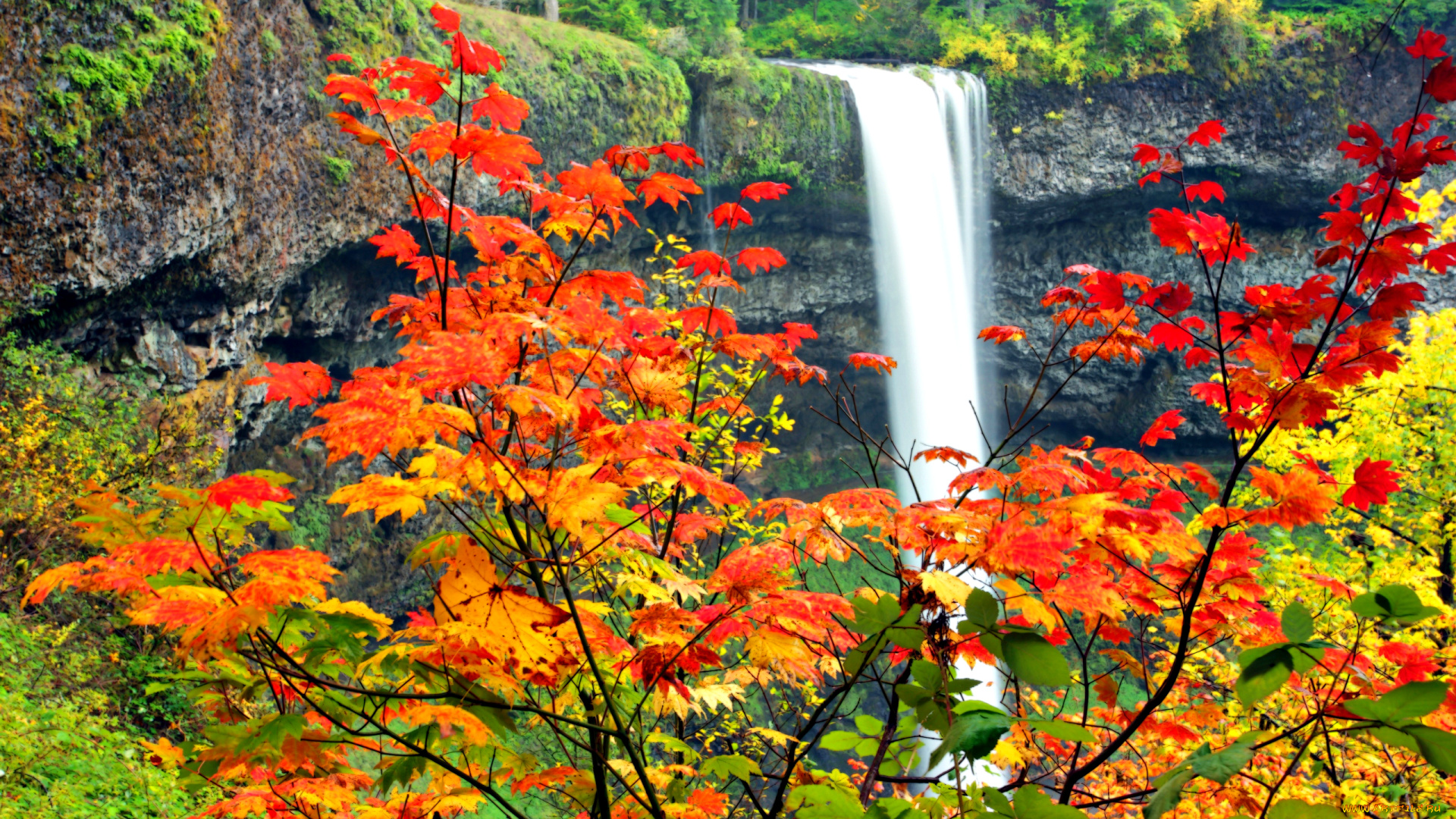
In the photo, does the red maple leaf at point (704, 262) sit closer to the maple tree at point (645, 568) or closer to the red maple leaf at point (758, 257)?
the red maple leaf at point (758, 257)

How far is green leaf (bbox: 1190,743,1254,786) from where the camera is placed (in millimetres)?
554

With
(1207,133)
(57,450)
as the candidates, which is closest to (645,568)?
(1207,133)

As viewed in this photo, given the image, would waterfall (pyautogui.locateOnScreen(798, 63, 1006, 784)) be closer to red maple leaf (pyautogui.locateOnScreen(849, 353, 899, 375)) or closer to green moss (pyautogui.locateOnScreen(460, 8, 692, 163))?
green moss (pyautogui.locateOnScreen(460, 8, 692, 163))

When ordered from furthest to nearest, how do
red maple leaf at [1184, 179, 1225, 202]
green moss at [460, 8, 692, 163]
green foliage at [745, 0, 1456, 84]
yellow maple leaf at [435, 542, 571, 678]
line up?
green foliage at [745, 0, 1456, 84], green moss at [460, 8, 692, 163], red maple leaf at [1184, 179, 1225, 202], yellow maple leaf at [435, 542, 571, 678]

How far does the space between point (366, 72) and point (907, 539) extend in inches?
64.2

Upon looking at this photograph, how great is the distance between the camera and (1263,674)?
0.66 meters

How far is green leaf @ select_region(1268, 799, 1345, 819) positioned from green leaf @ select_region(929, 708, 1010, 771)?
220mm

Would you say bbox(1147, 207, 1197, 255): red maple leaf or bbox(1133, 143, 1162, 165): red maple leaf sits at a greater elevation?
bbox(1133, 143, 1162, 165): red maple leaf

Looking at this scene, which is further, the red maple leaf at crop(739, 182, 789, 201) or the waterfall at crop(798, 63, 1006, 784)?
the waterfall at crop(798, 63, 1006, 784)

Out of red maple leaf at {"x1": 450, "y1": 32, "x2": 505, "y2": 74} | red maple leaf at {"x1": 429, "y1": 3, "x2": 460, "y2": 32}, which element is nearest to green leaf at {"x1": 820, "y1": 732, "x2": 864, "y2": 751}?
red maple leaf at {"x1": 450, "y1": 32, "x2": 505, "y2": 74}

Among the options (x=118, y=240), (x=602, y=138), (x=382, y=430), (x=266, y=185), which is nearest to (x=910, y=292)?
(x=602, y=138)

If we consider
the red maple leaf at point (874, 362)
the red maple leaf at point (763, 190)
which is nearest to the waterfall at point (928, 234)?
the red maple leaf at point (874, 362)

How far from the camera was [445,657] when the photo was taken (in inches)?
49.4

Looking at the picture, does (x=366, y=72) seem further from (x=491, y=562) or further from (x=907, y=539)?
(x=907, y=539)
